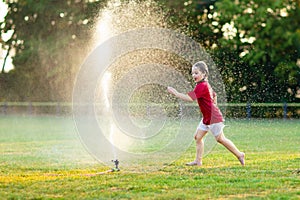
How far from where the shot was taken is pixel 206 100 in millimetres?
7336

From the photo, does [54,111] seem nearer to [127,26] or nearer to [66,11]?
[66,11]

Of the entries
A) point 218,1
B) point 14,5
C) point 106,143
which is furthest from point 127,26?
point 14,5

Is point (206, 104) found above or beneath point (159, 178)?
above

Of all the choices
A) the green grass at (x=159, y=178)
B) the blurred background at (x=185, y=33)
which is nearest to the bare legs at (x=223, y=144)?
the green grass at (x=159, y=178)

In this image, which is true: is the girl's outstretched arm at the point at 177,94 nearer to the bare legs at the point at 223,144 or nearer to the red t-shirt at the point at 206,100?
the red t-shirt at the point at 206,100

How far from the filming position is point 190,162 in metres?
7.82

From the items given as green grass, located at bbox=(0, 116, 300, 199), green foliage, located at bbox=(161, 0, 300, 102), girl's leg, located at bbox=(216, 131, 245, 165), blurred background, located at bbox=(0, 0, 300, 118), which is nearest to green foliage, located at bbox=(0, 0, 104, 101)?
blurred background, located at bbox=(0, 0, 300, 118)

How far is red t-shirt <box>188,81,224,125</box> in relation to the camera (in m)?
7.29

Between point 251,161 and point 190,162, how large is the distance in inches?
32.2

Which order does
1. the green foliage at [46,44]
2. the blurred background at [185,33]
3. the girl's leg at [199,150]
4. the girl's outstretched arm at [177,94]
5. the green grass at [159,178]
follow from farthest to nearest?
1. the green foliage at [46,44]
2. the blurred background at [185,33]
3. the girl's leg at [199,150]
4. the girl's outstretched arm at [177,94]
5. the green grass at [159,178]

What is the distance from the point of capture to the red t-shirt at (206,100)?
23.9ft

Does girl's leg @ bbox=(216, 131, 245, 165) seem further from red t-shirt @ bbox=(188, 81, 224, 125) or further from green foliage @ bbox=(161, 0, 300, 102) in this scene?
green foliage @ bbox=(161, 0, 300, 102)

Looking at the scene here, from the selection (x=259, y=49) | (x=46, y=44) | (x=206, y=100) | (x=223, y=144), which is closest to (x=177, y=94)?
(x=206, y=100)

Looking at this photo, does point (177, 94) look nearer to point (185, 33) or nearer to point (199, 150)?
point (199, 150)
